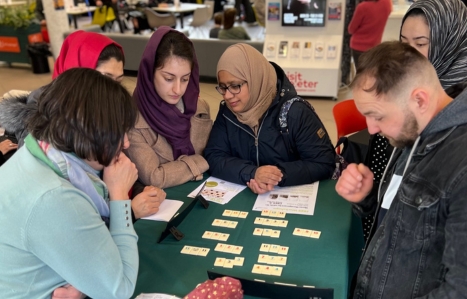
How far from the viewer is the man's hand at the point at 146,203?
5.78ft

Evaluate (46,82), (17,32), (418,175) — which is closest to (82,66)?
(418,175)

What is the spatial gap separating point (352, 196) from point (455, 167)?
1.72 ft

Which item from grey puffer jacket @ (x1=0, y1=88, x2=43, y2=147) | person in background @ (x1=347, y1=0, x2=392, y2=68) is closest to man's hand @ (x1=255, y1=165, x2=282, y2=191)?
grey puffer jacket @ (x1=0, y1=88, x2=43, y2=147)

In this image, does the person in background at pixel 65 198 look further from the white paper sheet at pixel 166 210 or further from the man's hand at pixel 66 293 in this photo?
the white paper sheet at pixel 166 210

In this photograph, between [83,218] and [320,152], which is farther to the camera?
[320,152]

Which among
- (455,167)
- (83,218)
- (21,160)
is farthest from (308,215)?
(21,160)

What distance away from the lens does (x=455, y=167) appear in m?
1.10

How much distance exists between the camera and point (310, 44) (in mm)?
5961

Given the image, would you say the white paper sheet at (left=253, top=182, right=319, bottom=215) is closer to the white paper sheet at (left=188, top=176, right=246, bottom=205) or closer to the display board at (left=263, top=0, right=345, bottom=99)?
the white paper sheet at (left=188, top=176, right=246, bottom=205)

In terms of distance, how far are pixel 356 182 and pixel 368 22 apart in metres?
4.56

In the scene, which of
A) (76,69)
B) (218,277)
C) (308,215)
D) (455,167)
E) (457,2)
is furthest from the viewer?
(457,2)

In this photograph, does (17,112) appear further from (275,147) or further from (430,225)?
(430,225)

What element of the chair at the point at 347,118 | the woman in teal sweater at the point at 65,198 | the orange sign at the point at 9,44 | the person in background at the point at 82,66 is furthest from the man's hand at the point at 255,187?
the orange sign at the point at 9,44

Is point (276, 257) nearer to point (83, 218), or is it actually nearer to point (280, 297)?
point (280, 297)
